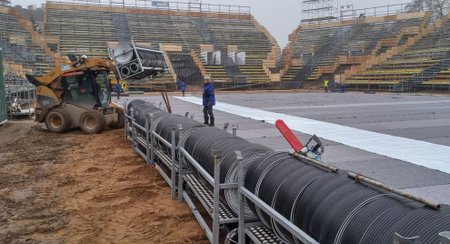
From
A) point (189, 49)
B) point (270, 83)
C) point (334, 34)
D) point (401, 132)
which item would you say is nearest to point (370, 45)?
point (334, 34)

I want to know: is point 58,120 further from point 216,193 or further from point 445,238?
point 445,238

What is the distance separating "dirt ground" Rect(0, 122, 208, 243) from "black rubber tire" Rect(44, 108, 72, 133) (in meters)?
2.36

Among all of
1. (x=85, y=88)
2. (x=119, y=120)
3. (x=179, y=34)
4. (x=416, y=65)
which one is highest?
(x=179, y=34)

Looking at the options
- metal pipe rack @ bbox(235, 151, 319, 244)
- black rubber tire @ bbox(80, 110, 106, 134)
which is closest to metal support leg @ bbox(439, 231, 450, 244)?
metal pipe rack @ bbox(235, 151, 319, 244)

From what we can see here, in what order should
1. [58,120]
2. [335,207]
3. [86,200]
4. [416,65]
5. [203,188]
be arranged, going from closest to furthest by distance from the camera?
[335,207]
[203,188]
[86,200]
[58,120]
[416,65]

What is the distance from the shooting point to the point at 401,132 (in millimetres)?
11398

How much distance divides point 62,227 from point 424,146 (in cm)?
759

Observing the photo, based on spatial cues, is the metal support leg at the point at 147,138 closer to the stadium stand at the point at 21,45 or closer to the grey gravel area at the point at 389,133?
the grey gravel area at the point at 389,133

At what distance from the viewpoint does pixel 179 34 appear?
4775cm

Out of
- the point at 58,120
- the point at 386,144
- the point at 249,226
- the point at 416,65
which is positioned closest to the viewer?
the point at 249,226

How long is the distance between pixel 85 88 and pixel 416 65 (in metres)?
31.1

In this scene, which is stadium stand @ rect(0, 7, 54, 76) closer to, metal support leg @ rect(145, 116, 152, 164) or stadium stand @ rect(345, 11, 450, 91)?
metal support leg @ rect(145, 116, 152, 164)

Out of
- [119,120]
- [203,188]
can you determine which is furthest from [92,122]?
[203,188]

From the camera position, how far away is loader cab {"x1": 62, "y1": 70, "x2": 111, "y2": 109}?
13648mm
